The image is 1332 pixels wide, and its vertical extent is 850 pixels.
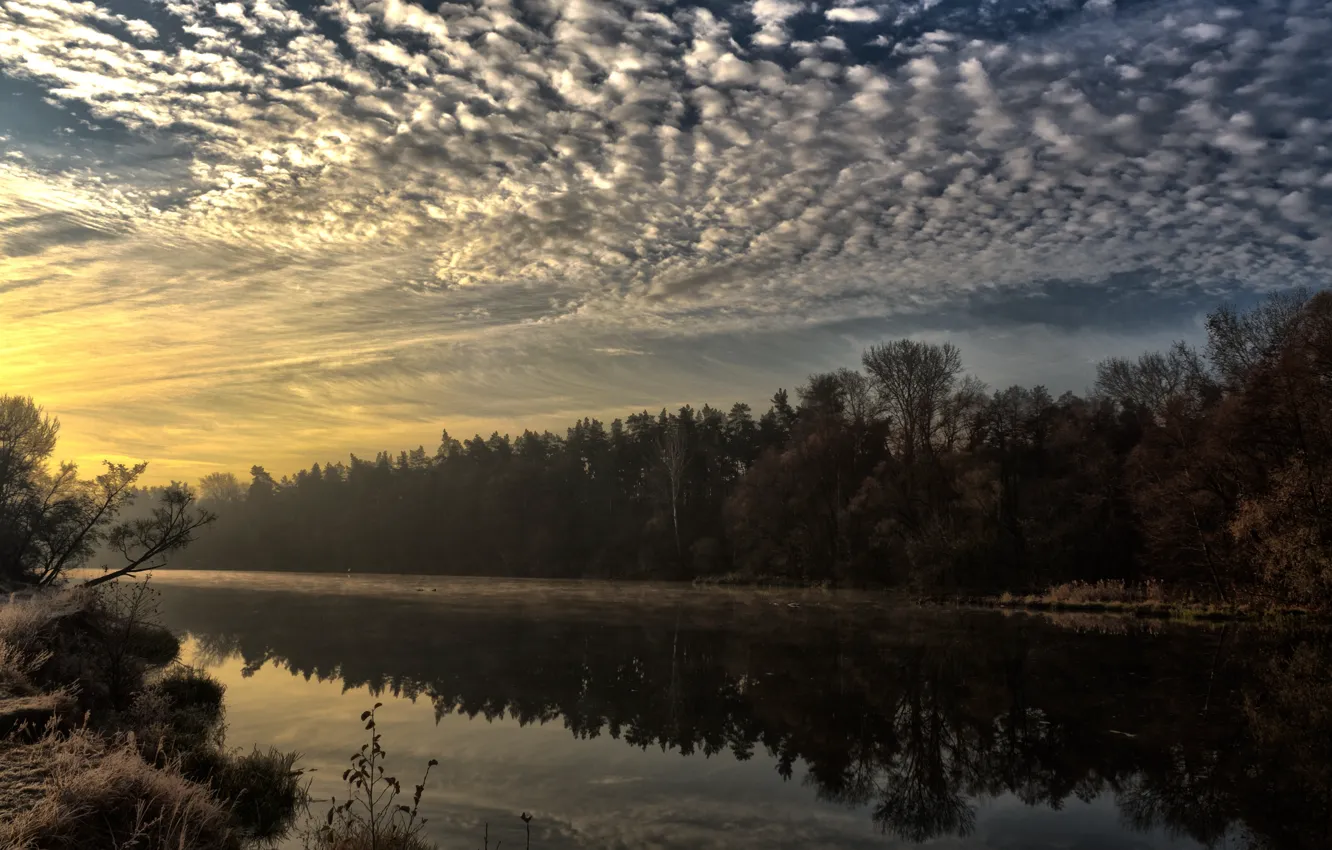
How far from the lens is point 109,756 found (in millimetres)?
8438

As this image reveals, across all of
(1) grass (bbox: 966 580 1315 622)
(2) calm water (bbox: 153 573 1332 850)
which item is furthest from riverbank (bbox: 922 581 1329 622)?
(2) calm water (bbox: 153 573 1332 850)

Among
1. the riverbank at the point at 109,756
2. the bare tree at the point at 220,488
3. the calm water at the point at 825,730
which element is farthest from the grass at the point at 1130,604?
the bare tree at the point at 220,488

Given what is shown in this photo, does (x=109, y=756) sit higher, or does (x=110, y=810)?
(x=109, y=756)

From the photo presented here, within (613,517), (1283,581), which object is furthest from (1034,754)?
(613,517)

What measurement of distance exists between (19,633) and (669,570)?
73.5m

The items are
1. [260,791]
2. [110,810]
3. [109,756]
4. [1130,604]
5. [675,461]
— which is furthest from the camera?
[675,461]

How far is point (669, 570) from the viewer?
86.7m

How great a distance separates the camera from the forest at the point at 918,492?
1478 inches

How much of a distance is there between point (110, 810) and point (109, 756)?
2.81 ft

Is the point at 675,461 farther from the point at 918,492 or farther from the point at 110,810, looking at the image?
the point at 110,810

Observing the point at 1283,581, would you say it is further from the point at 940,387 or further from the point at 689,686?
the point at 940,387

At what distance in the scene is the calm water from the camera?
1086 centimetres

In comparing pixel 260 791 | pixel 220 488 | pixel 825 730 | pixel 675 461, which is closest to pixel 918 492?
pixel 675 461

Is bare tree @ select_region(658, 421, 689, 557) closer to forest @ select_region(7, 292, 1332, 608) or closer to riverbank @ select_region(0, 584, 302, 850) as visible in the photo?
forest @ select_region(7, 292, 1332, 608)
